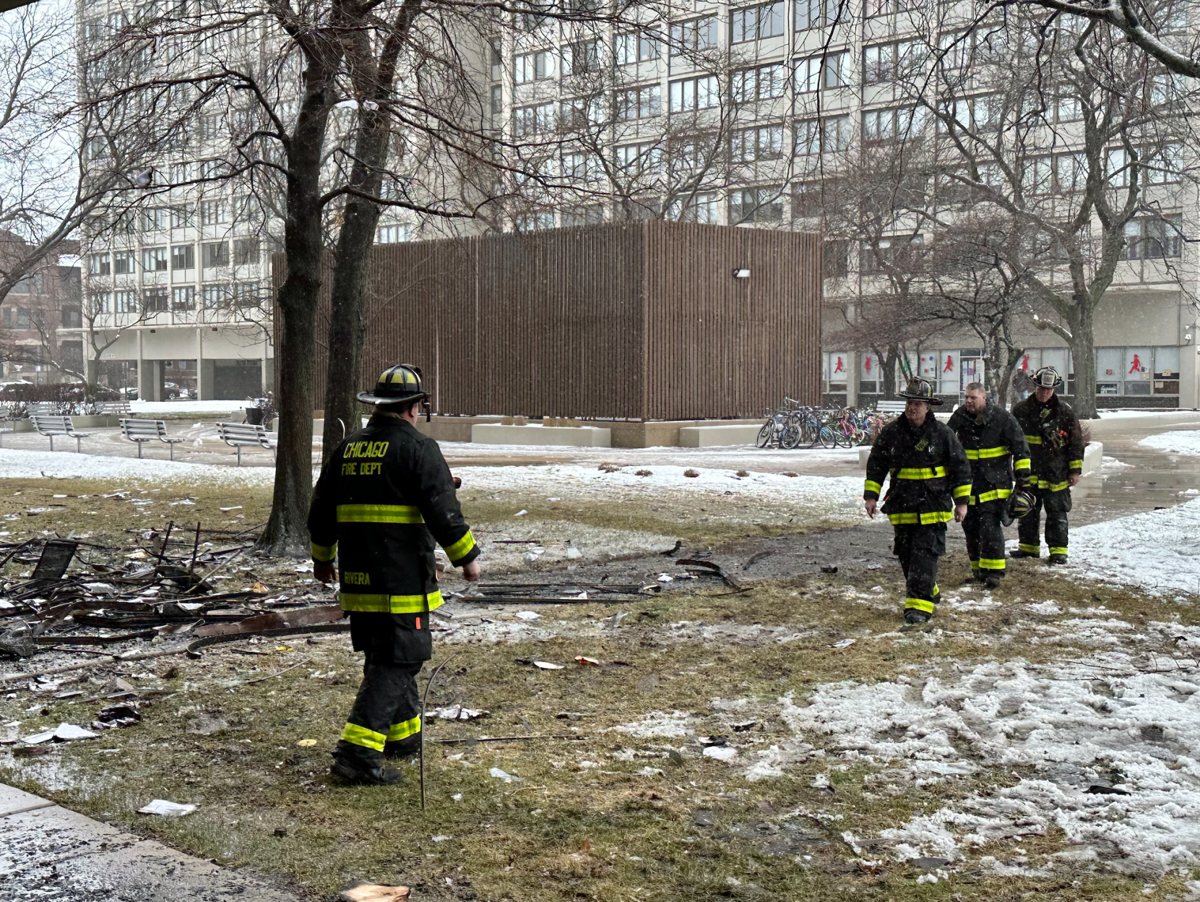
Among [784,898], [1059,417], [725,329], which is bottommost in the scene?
[784,898]

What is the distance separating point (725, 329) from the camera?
30.1 m

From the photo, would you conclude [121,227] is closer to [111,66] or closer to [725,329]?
[111,66]

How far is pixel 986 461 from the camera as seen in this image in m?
10.3

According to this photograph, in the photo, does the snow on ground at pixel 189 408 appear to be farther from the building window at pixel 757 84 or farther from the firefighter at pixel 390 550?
the firefighter at pixel 390 550

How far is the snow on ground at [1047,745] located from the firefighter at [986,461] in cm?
273

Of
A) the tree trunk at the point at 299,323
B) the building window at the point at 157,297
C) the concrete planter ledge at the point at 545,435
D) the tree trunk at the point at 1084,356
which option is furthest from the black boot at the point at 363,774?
the building window at the point at 157,297

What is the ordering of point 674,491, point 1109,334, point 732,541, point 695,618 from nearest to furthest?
point 695,618 → point 732,541 → point 674,491 → point 1109,334

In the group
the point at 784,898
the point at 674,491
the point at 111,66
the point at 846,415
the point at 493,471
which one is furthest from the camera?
the point at 846,415

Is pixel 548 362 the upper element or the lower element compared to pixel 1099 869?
upper

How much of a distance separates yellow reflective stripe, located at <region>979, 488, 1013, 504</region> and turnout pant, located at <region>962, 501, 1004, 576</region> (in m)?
0.04

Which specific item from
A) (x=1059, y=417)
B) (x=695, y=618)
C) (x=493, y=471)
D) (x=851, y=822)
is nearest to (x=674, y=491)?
(x=493, y=471)

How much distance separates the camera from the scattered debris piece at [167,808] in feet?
15.2

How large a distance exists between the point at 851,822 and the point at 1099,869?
2.91ft

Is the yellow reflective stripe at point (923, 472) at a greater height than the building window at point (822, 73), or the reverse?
the building window at point (822, 73)
